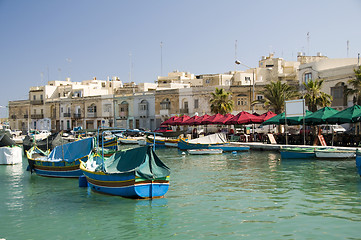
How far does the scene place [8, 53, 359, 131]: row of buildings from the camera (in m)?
49.8

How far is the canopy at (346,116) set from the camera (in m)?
28.5

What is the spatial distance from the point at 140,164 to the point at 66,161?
9154mm

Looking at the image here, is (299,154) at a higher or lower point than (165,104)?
lower

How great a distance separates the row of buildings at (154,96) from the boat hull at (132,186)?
32.1m

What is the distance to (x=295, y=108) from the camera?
107 ft

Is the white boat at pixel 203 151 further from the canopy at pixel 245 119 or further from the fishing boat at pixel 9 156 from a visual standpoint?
the fishing boat at pixel 9 156

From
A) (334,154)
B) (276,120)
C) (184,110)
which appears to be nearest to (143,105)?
(184,110)

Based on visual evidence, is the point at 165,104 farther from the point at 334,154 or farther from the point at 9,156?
the point at 334,154

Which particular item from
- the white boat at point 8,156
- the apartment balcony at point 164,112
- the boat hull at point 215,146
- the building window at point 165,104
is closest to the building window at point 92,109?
the building window at point 165,104

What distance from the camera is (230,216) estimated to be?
13.6 m

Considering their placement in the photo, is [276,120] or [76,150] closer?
[76,150]

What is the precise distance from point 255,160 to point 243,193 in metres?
12.4

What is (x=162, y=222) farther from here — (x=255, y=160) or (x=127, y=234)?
(x=255, y=160)

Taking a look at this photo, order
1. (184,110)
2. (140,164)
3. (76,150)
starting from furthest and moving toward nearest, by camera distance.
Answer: (184,110) < (76,150) < (140,164)
